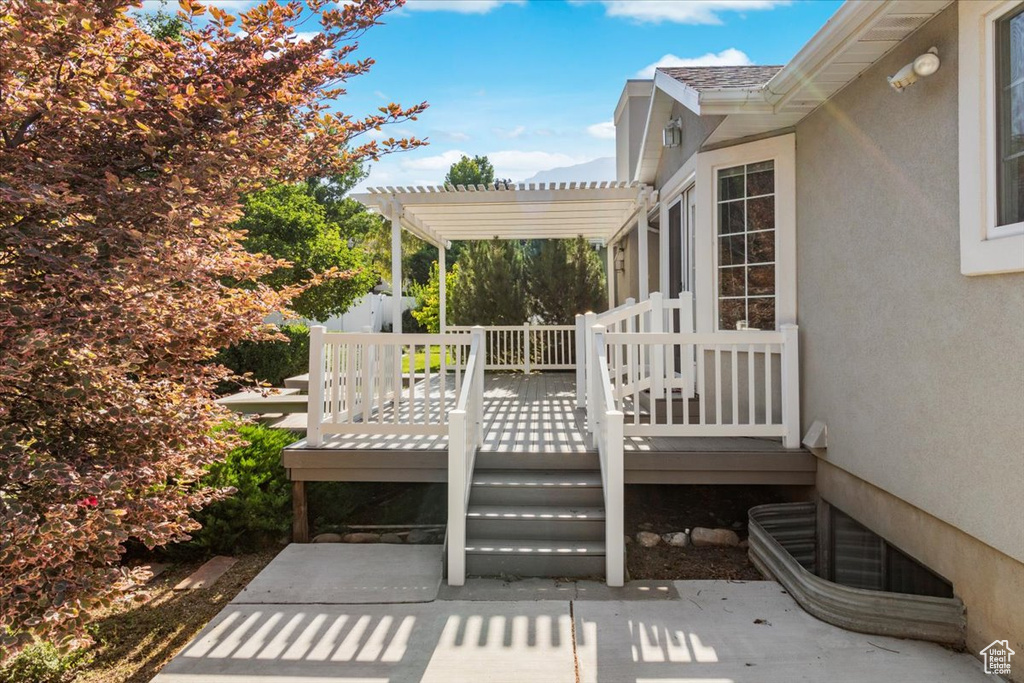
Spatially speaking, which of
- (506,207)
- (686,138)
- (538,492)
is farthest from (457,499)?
(506,207)

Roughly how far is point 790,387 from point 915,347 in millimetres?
1446

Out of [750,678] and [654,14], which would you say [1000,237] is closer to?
[750,678]

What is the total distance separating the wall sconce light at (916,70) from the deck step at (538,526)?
3.26 metres

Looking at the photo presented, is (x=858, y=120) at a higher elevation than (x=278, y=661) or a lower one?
higher

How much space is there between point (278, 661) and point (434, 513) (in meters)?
2.70

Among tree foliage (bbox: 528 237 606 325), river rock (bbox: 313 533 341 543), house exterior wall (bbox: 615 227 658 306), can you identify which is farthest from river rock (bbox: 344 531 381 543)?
tree foliage (bbox: 528 237 606 325)

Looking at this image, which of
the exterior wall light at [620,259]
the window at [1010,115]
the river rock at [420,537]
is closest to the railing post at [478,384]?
the river rock at [420,537]

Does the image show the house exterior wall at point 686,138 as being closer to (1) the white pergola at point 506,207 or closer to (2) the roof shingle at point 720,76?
(2) the roof shingle at point 720,76

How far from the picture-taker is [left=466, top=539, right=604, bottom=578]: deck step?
435cm

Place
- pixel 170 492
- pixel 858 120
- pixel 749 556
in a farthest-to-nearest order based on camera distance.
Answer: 1. pixel 749 556
2. pixel 858 120
3. pixel 170 492

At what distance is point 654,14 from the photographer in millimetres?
12945

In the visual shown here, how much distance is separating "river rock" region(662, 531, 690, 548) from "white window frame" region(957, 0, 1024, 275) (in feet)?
9.43

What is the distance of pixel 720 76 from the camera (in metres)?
6.23

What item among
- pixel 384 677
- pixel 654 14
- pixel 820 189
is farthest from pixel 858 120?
pixel 654 14
